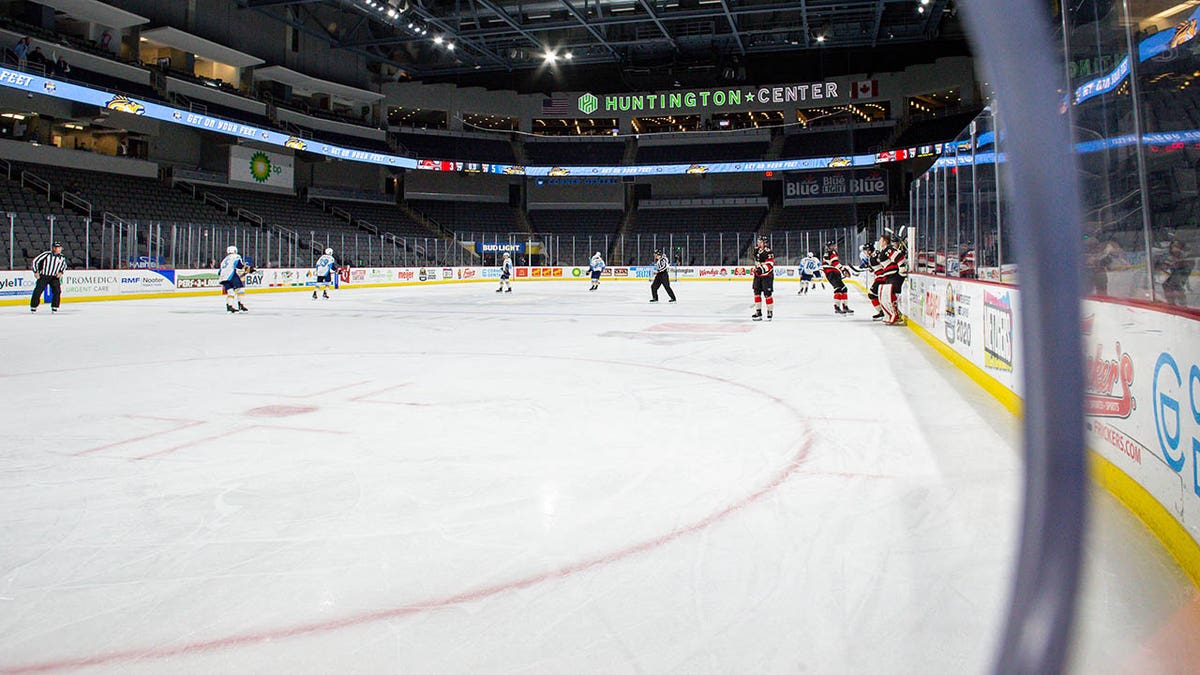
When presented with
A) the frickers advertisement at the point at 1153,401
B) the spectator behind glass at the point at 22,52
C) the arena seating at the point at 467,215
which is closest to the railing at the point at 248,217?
the spectator behind glass at the point at 22,52

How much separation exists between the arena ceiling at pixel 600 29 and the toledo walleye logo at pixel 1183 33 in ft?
98.1

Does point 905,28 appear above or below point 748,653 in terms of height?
above

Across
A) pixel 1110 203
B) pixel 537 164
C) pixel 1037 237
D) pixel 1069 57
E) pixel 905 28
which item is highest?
pixel 905 28

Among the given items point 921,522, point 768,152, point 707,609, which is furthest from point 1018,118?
point 768,152

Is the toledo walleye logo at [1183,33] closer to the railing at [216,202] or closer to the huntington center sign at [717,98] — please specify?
the railing at [216,202]

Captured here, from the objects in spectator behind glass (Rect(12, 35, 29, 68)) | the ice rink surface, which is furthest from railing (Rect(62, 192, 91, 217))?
the ice rink surface

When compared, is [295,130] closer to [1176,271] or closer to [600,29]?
[600,29]

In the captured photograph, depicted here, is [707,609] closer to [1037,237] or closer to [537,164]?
[1037,237]

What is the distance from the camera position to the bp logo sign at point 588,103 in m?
45.5

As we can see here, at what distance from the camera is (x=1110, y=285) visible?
148 inches

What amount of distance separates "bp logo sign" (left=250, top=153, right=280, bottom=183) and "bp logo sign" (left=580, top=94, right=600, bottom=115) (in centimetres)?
1793

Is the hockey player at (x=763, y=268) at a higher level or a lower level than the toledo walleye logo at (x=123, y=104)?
lower

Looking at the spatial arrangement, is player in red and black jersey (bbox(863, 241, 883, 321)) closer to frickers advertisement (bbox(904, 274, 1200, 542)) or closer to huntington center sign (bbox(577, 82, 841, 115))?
frickers advertisement (bbox(904, 274, 1200, 542))

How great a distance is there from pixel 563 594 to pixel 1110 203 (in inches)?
132
